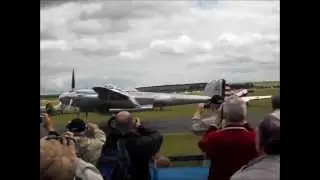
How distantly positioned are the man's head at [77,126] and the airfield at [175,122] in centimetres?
2

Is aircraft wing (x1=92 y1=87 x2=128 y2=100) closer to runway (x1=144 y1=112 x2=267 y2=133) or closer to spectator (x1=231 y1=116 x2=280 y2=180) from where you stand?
runway (x1=144 y1=112 x2=267 y2=133)

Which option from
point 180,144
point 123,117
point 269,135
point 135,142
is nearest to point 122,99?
point 123,117

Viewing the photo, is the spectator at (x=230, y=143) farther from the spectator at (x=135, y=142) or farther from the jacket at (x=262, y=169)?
the spectator at (x=135, y=142)

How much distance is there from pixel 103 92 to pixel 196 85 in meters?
0.42

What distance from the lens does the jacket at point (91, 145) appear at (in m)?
3.53

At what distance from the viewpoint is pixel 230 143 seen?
355 cm

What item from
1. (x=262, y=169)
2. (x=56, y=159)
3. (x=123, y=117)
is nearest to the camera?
(x=262, y=169)

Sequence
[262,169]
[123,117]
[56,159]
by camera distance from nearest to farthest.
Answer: [262,169], [56,159], [123,117]

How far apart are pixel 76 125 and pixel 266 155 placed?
85 cm

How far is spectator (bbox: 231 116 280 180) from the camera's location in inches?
131

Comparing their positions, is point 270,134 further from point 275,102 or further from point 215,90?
point 215,90

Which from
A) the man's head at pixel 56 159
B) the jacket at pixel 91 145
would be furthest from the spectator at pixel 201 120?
the man's head at pixel 56 159
